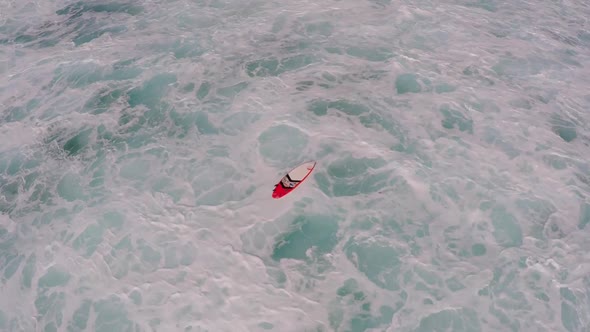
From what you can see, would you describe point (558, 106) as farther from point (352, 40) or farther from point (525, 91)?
point (352, 40)

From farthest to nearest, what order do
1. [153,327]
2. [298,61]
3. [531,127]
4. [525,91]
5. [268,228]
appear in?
[298,61] < [525,91] < [531,127] < [268,228] < [153,327]

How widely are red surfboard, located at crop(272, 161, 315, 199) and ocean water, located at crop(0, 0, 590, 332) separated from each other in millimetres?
162

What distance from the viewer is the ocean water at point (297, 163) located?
7.17 meters

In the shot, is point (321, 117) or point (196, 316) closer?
point (196, 316)

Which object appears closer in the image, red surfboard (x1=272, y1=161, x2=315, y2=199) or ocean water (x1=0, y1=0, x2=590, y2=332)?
ocean water (x1=0, y1=0, x2=590, y2=332)

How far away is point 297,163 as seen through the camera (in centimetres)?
911

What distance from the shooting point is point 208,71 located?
1126 centimetres

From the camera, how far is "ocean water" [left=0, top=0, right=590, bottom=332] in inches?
282

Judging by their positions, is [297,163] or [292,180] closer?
[292,180]

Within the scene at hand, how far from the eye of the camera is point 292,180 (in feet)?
28.4

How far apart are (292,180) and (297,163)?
559 millimetres

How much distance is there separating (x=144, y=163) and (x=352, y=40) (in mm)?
6238

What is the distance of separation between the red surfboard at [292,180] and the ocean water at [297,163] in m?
0.16

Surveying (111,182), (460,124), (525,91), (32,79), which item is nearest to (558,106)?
(525,91)
